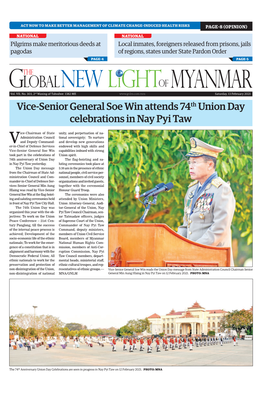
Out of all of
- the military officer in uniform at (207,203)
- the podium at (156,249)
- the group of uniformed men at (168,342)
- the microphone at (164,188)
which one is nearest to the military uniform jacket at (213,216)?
the military officer in uniform at (207,203)

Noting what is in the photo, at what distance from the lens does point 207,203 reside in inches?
375

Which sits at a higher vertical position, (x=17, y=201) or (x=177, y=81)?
(x=177, y=81)

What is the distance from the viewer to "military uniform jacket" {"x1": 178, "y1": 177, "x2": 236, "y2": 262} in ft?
30.6

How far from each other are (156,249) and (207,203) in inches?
54.9

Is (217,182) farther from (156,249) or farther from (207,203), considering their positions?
(156,249)

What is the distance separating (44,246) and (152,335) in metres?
2.44

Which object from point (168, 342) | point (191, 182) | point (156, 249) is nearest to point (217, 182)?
point (191, 182)

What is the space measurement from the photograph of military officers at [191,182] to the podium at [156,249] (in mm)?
359

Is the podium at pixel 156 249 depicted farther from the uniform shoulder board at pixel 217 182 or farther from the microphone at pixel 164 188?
the uniform shoulder board at pixel 217 182

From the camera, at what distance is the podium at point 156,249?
872cm

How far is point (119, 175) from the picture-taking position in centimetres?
997

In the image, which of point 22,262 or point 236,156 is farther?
point 236,156

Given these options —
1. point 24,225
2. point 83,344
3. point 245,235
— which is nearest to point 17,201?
point 24,225

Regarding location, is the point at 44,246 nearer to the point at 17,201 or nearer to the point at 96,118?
the point at 17,201
